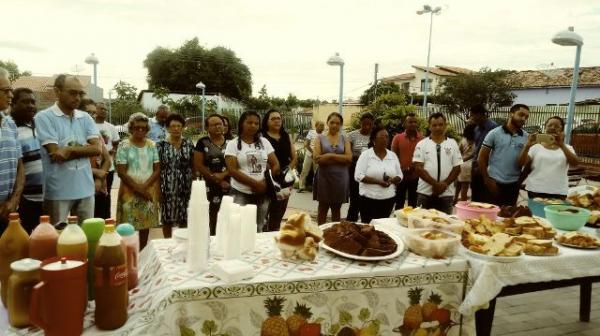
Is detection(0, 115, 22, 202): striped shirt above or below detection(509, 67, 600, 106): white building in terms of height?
below

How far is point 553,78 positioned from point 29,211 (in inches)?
1621

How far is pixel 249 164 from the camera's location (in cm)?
391

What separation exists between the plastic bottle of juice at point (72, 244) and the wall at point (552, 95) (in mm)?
37337

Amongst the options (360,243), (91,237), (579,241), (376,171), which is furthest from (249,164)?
(579,241)

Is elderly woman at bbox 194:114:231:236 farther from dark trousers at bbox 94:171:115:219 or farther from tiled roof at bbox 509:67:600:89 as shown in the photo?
tiled roof at bbox 509:67:600:89

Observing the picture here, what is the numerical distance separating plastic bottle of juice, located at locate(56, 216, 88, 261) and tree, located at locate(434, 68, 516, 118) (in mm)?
29669

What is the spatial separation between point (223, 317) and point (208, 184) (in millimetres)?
2696

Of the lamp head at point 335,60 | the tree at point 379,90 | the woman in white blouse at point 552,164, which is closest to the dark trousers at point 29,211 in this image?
the woman in white blouse at point 552,164

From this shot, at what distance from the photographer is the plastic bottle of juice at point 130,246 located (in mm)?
1926

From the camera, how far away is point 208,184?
174 inches

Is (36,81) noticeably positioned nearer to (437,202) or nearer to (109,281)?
(437,202)

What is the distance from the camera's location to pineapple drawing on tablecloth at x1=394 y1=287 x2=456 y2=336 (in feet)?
7.11

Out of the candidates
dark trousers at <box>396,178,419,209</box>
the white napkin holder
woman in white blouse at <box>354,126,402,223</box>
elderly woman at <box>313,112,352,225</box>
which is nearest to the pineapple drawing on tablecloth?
the white napkin holder

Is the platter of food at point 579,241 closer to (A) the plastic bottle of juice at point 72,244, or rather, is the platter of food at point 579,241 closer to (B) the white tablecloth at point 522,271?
(B) the white tablecloth at point 522,271
